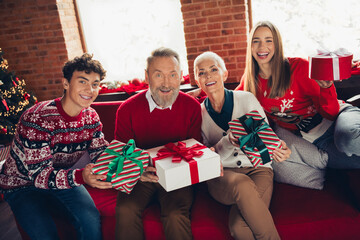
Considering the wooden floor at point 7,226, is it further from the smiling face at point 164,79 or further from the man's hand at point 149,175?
the smiling face at point 164,79

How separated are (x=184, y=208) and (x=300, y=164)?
0.80 metres

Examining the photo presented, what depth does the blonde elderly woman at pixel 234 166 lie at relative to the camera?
161 cm

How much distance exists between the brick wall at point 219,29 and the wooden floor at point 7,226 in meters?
2.41

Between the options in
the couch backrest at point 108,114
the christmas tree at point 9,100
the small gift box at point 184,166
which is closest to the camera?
the small gift box at point 184,166

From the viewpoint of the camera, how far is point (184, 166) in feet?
5.11

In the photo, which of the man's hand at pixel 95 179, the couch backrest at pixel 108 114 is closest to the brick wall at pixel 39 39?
the couch backrest at pixel 108 114

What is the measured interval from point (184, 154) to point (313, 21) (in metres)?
2.85

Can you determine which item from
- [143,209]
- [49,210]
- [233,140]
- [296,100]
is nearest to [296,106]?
[296,100]

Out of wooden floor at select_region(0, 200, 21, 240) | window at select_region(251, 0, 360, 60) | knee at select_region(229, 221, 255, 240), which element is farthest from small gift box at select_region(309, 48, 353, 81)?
wooden floor at select_region(0, 200, 21, 240)

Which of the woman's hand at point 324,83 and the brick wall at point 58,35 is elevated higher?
the brick wall at point 58,35

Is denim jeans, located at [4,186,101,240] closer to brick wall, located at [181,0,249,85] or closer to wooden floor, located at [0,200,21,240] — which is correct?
wooden floor, located at [0,200,21,240]

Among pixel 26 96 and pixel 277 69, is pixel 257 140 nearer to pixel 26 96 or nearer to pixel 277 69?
pixel 277 69

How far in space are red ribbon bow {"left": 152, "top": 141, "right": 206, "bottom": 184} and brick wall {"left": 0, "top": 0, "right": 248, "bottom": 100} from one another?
2.15m

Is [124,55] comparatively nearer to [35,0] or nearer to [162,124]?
[35,0]
